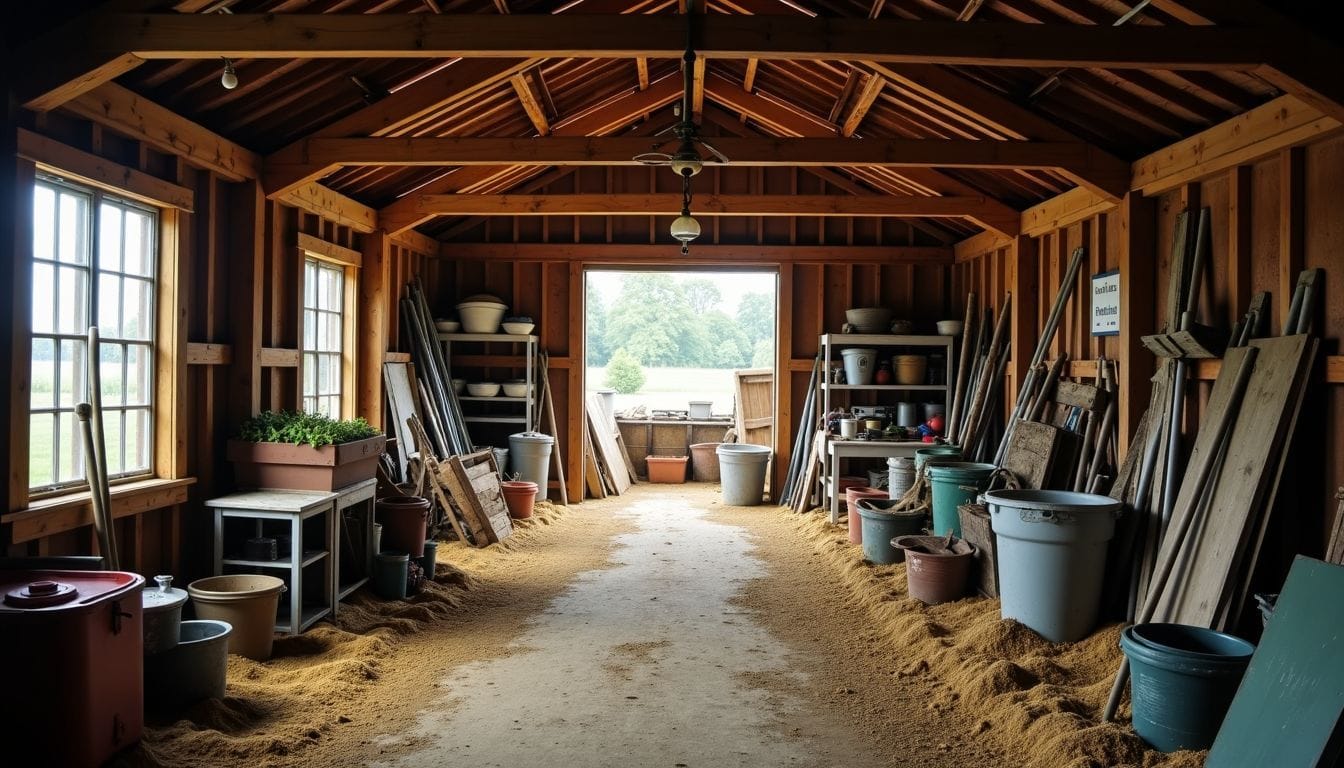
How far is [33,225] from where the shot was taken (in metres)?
4.27

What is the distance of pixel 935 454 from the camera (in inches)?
336

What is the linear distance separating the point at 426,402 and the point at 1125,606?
6.84 metres

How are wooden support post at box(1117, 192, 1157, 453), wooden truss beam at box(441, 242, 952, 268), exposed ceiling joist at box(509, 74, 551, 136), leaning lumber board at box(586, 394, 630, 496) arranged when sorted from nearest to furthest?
wooden support post at box(1117, 192, 1157, 453) < exposed ceiling joist at box(509, 74, 551, 136) < wooden truss beam at box(441, 242, 952, 268) < leaning lumber board at box(586, 394, 630, 496)

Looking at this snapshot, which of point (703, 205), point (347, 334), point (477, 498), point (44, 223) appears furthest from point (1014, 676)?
point (347, 334)

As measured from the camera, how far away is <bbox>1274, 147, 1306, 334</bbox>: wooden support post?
4617 mm

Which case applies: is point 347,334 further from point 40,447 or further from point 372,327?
point 40,447

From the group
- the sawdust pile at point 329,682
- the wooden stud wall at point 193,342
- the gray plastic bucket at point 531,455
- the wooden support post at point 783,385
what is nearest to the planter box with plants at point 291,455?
the wooden stud wall at point 193,342

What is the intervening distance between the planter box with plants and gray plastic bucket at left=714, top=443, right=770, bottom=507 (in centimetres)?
580

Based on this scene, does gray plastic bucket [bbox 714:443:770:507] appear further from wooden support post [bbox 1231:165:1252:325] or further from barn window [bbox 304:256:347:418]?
wooden support post [bbox 1231:165:1252:325]

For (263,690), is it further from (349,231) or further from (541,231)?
(541,231)

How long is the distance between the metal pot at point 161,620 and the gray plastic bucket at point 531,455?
6.38 meters

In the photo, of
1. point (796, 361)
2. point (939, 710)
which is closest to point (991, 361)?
point (796, 361)

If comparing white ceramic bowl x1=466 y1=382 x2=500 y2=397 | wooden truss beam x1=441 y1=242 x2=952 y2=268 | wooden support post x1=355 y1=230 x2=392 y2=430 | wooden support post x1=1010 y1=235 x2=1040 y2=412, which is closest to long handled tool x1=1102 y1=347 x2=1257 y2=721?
wooden support post x1=1010 y1=235 x2=1040 y2=412

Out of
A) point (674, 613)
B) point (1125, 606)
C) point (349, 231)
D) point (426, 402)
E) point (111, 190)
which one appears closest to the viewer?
point (111, 190)
